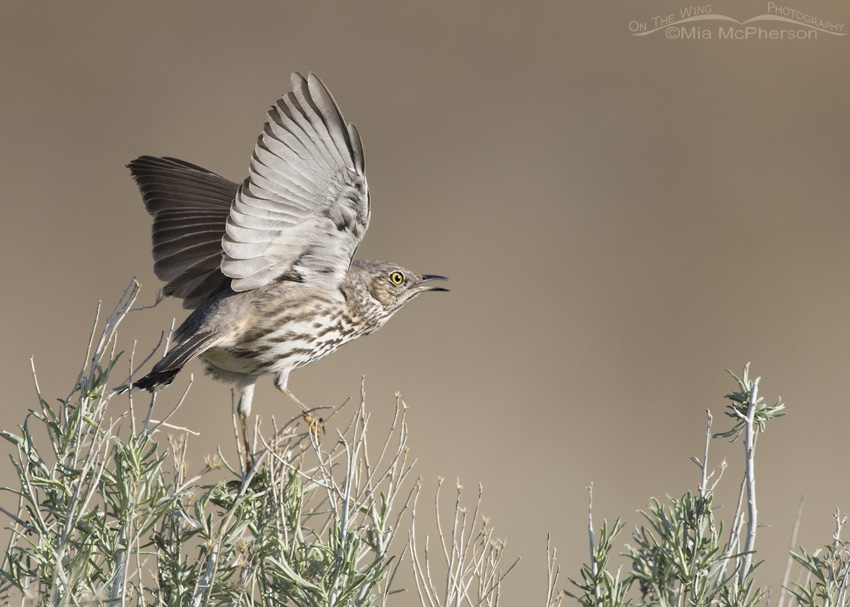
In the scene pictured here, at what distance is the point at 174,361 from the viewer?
11.7 feet

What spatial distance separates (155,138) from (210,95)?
3.39 feet

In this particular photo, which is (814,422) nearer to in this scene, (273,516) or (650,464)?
(650,464)

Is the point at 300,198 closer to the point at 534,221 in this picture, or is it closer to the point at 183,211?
the point at 183,211

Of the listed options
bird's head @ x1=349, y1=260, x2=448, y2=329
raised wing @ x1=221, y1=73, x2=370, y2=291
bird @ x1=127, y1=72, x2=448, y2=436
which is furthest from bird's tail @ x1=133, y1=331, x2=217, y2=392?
bird's head @ x1=349, y1=260, x2=448, y2=329

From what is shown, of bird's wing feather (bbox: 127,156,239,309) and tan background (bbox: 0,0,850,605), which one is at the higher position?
tan background (bbox: 0,0,850,605)

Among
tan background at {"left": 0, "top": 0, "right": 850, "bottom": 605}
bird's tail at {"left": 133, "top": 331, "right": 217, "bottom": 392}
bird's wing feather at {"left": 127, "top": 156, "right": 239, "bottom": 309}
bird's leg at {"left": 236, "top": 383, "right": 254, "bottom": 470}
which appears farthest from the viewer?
tan background at {"left": 0, "top": 0, "right": 850, "bottom": 605}

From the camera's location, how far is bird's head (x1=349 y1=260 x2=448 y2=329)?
14.9ft

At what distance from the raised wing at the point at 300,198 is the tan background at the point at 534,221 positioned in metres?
4.41

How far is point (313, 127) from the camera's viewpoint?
3717mm

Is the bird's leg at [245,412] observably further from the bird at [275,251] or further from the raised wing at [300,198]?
the raised wing at [300,198]

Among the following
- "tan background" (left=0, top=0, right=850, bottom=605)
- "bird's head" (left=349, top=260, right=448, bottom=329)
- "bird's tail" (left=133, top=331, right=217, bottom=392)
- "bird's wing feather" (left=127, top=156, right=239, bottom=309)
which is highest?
"tan background" (left=0, top=0, right=850, bottom=605)

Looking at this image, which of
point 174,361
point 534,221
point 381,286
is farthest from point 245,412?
point 534,221

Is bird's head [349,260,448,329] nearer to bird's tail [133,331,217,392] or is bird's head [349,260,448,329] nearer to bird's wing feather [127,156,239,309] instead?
bird's wing feather [127,156,239,309]

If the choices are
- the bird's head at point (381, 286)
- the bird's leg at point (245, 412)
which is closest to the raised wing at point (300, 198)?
the bird's head at point (381, 286)
